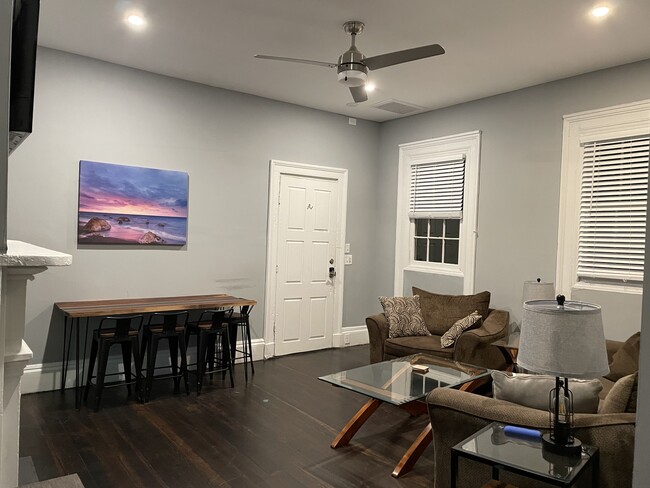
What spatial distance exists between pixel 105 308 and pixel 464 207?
382 centimetres

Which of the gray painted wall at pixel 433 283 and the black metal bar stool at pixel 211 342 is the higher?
the gray painted wall at pixel 433 283

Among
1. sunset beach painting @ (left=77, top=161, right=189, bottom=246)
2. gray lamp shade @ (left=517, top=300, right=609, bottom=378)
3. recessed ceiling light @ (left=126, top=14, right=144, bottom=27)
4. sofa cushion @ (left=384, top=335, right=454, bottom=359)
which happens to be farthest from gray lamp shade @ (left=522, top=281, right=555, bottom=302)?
recessed ceiling light @ (left=126, top=14, right=144, bottom=27)

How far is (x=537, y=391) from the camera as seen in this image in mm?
2354

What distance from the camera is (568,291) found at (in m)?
4.55

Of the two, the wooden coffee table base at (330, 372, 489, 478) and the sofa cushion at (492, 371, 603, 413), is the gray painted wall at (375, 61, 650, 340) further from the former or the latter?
the sofa cushion at (492, 371, 603, 413)

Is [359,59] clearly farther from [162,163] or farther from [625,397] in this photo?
[625,397]

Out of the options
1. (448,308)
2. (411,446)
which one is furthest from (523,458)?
(448,308)

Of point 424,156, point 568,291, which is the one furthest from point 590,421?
point 424,156

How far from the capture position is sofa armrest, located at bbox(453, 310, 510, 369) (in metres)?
4.36

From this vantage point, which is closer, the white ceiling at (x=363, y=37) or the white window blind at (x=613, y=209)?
the white ceiling at (x=363, y=37)

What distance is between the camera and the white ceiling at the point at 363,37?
10.8ft

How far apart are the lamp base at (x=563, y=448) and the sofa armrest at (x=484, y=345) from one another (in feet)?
7.67

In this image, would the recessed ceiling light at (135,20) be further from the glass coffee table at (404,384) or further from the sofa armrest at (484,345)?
the sofa armrest at (484,345)

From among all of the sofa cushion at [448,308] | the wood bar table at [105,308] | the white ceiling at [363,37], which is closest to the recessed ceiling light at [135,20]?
the white ceiling at [363,37]
